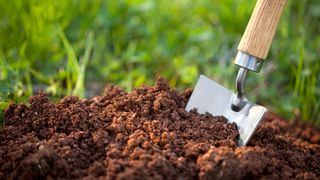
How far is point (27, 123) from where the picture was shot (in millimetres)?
1936

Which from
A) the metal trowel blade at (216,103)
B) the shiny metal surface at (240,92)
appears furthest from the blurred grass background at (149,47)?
the shiny metal surface at (240,92)

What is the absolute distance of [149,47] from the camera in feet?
11.4

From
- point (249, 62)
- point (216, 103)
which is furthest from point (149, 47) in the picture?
point (249, 62)

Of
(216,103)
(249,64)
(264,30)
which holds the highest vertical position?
(264,30)

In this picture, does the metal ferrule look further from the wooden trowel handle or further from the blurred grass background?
the blurred grass background

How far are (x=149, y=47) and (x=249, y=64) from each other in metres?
1.46

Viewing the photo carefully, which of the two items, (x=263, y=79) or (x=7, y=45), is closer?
(x=7, y=45)

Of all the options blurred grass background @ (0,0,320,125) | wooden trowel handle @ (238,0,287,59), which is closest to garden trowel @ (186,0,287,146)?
wooden trowel handle @ (238,0,287,59)

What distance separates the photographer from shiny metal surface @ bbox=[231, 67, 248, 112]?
7.03 feet

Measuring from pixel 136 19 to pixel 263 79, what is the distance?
40.6 inches

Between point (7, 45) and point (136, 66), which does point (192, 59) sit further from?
point (7, 45)

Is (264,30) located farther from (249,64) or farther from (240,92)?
(240,92)

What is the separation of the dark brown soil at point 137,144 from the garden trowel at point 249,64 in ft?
0.21

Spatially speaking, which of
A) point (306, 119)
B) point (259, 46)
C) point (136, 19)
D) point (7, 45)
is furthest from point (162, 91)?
point (136, 19)
